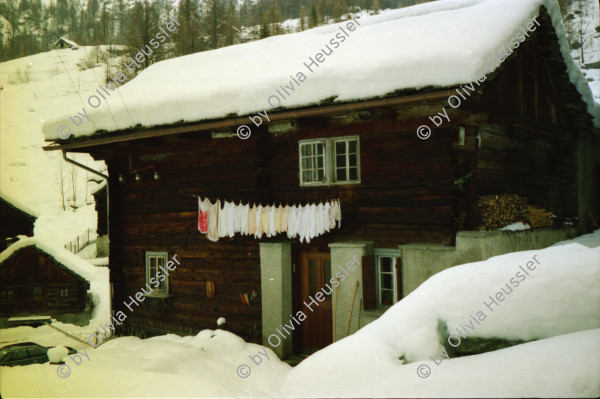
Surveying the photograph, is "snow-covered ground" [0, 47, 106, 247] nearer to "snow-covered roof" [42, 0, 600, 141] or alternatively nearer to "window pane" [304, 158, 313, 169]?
"snow-covered roof" [42, 0, 600, 141]

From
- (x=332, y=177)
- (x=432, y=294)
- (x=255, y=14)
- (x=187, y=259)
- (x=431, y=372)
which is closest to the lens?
(x=431, y=372)

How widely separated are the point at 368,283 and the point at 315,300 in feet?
5.35

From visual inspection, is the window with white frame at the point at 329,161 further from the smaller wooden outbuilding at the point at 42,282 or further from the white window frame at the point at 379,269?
the smaller wooden outbuilding at the point at 42,282

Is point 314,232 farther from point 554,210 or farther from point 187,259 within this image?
point 554,210

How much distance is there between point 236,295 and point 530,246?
6405mm

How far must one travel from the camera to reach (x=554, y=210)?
40.2ft

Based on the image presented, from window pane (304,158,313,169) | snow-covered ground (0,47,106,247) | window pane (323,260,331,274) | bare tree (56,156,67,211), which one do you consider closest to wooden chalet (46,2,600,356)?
window pane (323,260,331,274)

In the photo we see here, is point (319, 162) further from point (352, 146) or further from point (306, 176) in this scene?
point (352, 146)

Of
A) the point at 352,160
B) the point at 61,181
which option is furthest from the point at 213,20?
the point at 61,181

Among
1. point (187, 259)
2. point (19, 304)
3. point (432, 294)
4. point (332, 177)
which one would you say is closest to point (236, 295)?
point (187, 259)

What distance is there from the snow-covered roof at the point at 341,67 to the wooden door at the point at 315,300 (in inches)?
135

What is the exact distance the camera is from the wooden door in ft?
30.7

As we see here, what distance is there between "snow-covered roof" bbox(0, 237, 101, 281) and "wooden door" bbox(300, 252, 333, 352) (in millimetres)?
14130

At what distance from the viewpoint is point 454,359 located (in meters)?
4.55
